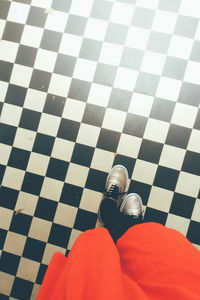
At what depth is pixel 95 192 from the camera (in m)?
2.21

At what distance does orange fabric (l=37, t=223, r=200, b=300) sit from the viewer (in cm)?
115

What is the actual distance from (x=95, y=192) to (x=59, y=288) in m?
1.06

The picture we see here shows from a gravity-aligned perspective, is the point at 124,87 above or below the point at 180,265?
above

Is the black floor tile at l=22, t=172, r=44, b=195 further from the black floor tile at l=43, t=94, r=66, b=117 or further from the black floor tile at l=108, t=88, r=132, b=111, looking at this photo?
the black floor tile at l=108, t=88, r=132, b=111

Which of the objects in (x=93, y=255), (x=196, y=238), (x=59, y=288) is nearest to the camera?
(x=59, y=288)

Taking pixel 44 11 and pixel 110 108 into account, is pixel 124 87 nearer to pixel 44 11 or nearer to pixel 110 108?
pixel 110 108

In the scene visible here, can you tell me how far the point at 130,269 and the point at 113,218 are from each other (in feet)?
2.15

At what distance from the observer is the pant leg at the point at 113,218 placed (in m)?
2.09

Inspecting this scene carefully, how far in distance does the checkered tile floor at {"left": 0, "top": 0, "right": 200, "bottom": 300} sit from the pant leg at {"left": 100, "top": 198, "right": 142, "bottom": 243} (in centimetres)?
12

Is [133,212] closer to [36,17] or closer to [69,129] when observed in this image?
[69,129]

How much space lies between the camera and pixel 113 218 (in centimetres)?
210

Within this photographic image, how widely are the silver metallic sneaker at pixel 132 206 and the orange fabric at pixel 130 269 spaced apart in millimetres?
403

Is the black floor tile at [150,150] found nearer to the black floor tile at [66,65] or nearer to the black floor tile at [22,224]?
the black floor tile at [66,65]

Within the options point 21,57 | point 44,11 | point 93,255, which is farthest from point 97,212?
point 44,11
